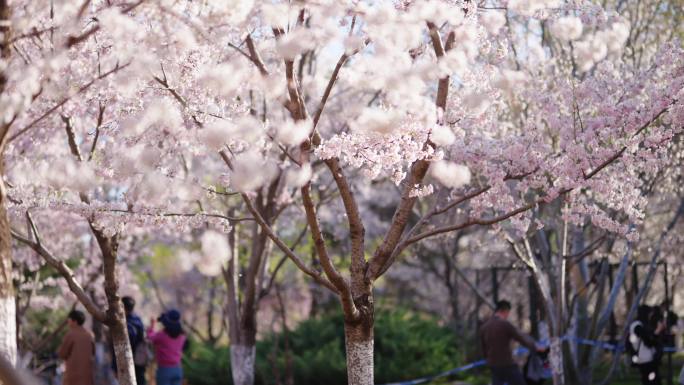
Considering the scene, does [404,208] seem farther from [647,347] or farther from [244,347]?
[647,347]

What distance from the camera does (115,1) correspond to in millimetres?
8195

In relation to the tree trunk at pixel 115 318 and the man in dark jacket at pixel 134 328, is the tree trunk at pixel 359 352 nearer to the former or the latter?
the tree trunk at pixel 115 318

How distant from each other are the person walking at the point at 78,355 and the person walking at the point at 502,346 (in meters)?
4.63

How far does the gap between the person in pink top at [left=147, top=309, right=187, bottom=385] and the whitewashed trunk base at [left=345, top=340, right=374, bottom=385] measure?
15.6 feet

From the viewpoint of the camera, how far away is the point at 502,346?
1199 cm

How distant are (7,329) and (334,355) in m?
11.8

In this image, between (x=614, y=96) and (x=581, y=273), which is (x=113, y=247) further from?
(x=581, y=273)

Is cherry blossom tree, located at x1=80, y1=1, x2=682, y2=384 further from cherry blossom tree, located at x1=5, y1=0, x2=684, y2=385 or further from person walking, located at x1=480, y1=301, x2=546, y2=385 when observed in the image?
person walking, located at x1=480, y1=301, x2=546, y2=385

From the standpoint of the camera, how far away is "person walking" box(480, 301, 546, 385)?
11.9 meters

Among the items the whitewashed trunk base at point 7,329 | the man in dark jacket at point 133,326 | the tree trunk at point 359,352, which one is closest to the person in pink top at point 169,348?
the man in dark jacket at point 133,326

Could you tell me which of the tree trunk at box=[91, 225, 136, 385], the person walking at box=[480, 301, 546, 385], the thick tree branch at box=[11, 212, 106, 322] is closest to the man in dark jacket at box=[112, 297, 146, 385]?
the tree trunk at box=[91, 225, 136, 385]

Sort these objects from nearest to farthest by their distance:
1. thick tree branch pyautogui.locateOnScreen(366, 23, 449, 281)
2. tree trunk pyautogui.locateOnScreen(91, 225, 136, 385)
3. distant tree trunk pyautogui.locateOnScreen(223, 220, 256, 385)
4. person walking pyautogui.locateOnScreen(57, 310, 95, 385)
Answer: thick tree branch pyautogui.locateOnScreen(366, 23, 449, 281)
tree trunk pyautogui.locateOnScreen(91, 225, 136, 385)
person walking pyautogui.locateOnScreen(57, 310, 95, 385)
distant tree trunk pyautogui.locateOnScreen(223, 220, 256, 385)

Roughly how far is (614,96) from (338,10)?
3.52 m

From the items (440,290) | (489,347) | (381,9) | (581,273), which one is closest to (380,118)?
(381,9)
